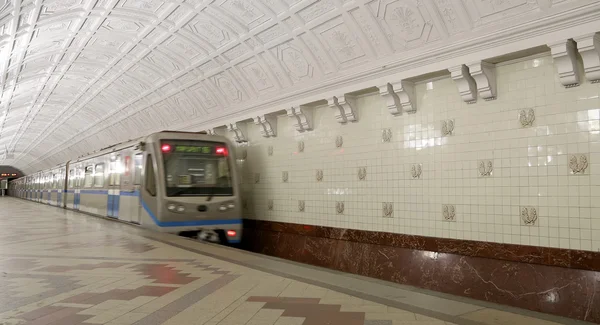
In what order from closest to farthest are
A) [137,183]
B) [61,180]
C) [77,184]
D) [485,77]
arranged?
[485,77] < [137,183] < [77,184] < [61,180]

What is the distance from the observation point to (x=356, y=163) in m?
9.08

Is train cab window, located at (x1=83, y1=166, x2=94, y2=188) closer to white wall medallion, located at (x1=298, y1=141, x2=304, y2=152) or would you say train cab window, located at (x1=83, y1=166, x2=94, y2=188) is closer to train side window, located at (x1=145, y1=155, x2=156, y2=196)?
train side window, located at (x1=145, y1=155, x2=156, y2=196)

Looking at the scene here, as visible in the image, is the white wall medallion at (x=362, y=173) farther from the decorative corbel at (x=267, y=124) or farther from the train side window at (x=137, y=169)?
the train side window at (x=137, y=169)

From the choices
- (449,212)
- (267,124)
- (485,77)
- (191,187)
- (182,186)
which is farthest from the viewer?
(267,124)

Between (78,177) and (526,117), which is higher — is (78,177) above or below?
below

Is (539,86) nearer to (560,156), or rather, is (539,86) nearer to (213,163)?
(560,156)

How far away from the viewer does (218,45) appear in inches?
439

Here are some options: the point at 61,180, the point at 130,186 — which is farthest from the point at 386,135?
the point at 61,180

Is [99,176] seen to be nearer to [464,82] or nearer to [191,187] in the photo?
[191,187]

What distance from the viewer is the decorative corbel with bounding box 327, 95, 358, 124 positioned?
898 cm

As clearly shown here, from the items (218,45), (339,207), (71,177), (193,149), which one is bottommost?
(339,207)

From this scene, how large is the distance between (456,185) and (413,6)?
116 inches

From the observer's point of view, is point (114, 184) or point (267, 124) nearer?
point (267, 124)

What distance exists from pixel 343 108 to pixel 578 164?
4.51 m
